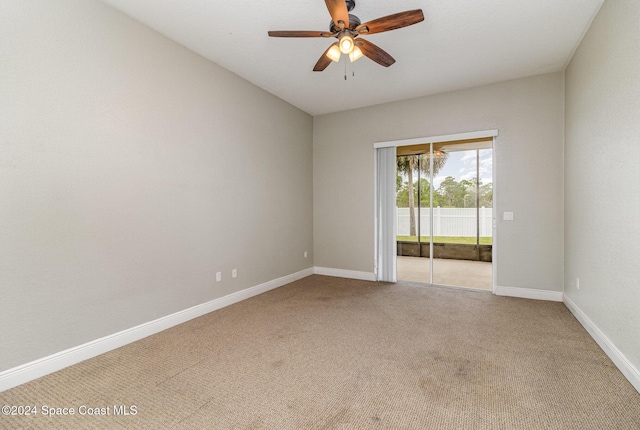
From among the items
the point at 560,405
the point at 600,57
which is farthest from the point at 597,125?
the point at 560,405

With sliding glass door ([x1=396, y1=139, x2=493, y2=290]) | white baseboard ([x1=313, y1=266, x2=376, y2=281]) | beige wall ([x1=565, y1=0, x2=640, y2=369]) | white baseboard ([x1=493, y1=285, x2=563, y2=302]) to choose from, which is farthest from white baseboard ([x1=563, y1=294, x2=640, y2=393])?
white baseboard ([x1=313, y1=266, x2=376, y2=281])

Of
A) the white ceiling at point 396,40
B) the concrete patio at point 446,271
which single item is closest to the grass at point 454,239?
the concrete patio at point 446,271

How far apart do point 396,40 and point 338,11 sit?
4.00ft

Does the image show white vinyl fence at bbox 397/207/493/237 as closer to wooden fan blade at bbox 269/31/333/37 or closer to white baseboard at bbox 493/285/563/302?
white baseboard at bbox 493/285/563/302

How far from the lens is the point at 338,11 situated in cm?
217

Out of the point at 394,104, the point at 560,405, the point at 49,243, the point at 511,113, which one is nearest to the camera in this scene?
the point at 560,405

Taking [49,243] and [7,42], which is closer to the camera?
[7,42]

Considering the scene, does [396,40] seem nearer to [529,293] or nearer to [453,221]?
[453,221]

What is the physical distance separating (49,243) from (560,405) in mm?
3672

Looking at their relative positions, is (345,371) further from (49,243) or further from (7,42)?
A: (7,42)

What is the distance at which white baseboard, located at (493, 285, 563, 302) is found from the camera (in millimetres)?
3902

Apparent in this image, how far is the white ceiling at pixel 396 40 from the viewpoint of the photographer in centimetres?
262

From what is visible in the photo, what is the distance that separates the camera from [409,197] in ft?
16.2

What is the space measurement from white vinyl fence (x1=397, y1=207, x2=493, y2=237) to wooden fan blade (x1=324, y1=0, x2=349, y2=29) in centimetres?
327
